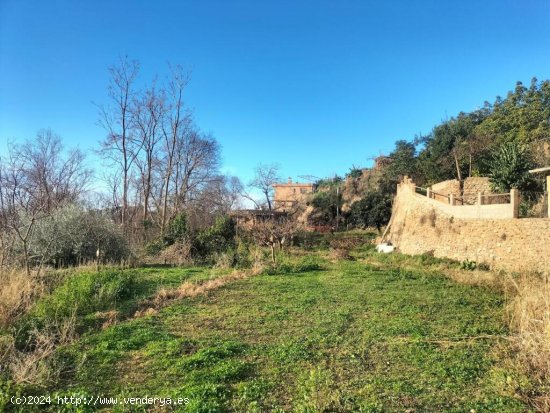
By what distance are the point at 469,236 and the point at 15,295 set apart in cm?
1605

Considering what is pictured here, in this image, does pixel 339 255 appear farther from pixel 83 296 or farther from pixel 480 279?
pixel 83 296

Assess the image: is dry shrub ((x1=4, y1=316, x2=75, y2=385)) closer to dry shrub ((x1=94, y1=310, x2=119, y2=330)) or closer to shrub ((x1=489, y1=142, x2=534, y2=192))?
dry shrub ((x1=94, y1=310, x2=119, y2=330))

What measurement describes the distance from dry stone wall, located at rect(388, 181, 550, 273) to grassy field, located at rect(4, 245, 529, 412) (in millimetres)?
4021

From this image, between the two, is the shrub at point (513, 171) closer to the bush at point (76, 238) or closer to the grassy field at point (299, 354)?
the grassy field at point (299, 354)

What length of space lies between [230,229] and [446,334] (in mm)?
14210

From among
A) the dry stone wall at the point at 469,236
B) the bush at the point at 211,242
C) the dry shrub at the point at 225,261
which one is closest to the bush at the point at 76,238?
the bush at the point at 211,242

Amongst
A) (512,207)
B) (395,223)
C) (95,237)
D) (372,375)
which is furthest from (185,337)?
(395,223)

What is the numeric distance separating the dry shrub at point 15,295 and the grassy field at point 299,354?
1.16ft

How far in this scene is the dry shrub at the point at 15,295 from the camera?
5801 millimetres

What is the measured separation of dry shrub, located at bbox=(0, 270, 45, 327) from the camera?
5.80m

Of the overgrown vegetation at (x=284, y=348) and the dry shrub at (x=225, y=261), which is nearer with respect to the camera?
the overgrown vegetation at (x=284, y=348)

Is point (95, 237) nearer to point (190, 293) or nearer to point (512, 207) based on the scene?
point (190, 293)

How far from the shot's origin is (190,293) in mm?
8750

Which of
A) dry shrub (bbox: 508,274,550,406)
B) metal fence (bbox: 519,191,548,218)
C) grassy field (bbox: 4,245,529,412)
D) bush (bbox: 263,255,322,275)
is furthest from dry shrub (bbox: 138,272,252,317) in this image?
metal fence (bbox: 519,191,548,218)
